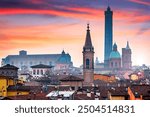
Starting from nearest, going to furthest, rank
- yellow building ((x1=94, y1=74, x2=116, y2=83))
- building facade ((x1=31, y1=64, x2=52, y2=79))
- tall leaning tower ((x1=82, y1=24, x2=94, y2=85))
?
1. building facade ((x1=31, y1=64, x2=52, y2=79))
2. tall leaning tower ((x1=82, y1=24, x2=94, y2=85))
3. yellow building ((x1=94, y1=74, x2=116, y2=83))

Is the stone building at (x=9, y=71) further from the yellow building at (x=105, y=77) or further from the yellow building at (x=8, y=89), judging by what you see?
the yellow building at (x=105, y=77)

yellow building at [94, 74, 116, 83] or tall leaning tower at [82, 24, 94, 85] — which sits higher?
tall leaning tower at [82, 24, 94, 85]

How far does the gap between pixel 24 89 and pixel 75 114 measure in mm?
4451

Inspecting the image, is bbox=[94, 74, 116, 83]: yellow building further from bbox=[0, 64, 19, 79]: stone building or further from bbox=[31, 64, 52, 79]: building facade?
bbox=[0, 64, 19, 79]: stone building

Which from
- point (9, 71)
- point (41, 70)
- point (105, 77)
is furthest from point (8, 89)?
point (105, 77)

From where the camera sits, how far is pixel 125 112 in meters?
4.04

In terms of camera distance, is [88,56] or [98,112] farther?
[88,56]

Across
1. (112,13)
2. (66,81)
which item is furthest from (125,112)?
(66,81)

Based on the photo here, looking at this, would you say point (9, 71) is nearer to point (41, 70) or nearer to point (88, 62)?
point (41, 70)

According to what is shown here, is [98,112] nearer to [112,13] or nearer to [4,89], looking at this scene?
[112,13]

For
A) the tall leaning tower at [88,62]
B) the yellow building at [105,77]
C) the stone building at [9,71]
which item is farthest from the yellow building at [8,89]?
the yellow building at [105,77]

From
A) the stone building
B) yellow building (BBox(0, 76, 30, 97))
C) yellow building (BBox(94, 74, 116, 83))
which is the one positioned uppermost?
the stone building

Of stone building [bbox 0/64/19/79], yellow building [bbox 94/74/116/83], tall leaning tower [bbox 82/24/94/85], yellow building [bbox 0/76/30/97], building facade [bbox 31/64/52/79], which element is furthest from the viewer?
yellow building [bbox 94/74/116/83]

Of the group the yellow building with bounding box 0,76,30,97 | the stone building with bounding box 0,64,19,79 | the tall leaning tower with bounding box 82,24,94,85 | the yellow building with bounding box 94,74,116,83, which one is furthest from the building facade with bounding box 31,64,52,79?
the yellow building with bounding box 0,76,30,97
